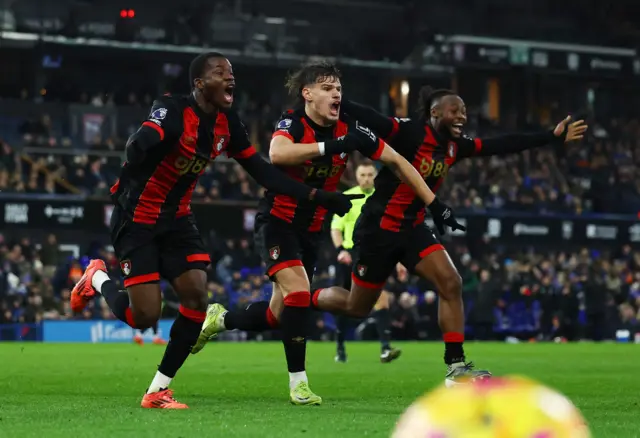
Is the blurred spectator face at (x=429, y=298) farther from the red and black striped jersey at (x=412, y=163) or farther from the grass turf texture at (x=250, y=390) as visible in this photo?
the red and black striped jersey at (x=412, y=163)

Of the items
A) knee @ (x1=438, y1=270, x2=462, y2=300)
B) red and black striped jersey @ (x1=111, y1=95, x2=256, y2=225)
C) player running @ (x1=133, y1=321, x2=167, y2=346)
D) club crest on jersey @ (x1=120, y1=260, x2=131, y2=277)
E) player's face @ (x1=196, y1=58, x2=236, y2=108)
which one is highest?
player's face @ (x1=196, y1=58, x2=236, y2=108)

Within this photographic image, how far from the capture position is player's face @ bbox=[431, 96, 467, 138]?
10.2 metres

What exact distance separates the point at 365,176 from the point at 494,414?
1230 centimetres

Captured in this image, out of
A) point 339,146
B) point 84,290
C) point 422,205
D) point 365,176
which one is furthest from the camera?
point 365,176

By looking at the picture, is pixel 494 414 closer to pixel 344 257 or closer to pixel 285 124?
pixel 285 124

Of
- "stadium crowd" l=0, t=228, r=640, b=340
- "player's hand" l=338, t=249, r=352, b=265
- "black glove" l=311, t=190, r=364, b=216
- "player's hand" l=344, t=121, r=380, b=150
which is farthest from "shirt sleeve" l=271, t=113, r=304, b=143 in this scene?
"stadium crowd" l=0, t=228, r=640, b=340

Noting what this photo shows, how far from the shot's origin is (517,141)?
10.6m

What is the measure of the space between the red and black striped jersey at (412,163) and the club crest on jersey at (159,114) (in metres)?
2.38

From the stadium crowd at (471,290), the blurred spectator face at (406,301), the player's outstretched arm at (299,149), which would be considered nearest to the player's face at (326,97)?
the player's outstretched arm at (299,149)

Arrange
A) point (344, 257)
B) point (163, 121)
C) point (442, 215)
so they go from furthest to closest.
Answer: point (344, 257), point (442, 215), point (163, 121)

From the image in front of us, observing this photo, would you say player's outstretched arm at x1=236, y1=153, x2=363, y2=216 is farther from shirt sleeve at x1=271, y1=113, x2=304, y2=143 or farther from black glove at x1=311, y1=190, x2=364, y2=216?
shirt sleeve at x1=271, y1=113, x2=304, y2=143

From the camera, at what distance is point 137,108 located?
122 ft

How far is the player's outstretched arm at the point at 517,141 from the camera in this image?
1042cm

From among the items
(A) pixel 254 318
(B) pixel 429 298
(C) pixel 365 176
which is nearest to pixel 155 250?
(A) pixel 254 318
